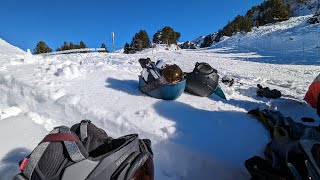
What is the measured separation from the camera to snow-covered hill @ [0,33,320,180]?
3.27m

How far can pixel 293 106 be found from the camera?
5.56 metres

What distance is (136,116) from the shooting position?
4133 mm

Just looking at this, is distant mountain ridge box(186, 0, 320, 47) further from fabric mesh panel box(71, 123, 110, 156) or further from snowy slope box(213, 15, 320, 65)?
fabric mesh panel box(71, 123, 110, 156)

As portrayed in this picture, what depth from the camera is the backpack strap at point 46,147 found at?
79.4 inches

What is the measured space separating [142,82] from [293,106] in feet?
8.71

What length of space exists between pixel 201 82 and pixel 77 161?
3497 millimetres

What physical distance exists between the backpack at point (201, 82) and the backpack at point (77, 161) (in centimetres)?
296

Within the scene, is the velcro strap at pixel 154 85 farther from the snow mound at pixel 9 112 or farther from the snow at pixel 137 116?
the snow mound at pixel 9 112

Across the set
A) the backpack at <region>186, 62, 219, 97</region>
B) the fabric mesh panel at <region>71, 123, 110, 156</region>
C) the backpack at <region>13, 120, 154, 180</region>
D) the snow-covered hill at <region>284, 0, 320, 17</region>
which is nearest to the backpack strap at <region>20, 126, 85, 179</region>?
the backpack at <region>13, 120, 154, 180</region>

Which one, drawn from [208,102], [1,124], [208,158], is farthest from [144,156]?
[208,102]

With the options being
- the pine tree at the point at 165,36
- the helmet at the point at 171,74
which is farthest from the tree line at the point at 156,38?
the helmet at the point at 171,74

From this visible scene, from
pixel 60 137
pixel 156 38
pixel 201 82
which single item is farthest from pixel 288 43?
pixel 156 38

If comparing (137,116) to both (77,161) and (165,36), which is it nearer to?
(77,161)

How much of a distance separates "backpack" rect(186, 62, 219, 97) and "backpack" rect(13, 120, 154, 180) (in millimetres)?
2964
